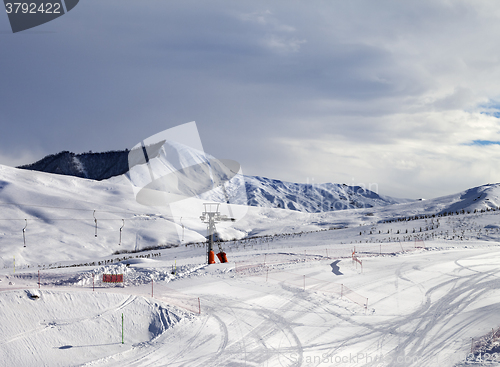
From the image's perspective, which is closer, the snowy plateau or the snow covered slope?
the snowy plateau

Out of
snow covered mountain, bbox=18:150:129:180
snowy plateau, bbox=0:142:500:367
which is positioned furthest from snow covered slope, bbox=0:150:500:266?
snow covered mountain, bbox=18:150:129:180

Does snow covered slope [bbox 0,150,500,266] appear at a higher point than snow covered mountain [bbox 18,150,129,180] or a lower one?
lower

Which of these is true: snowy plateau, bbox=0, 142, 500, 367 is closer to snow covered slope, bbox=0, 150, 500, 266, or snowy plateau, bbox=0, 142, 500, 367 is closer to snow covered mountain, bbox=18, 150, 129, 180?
snow covered slope, bbox=0, 150, 500, 266

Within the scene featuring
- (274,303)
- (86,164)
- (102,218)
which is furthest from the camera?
(86,164)

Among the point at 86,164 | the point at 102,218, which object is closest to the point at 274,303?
the point at 102,218

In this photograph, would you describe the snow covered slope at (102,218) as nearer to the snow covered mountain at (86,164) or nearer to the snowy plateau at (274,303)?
the snowy plateau at (274,303)

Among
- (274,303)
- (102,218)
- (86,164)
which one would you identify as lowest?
(274,303)

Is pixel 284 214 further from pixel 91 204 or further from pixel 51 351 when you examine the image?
pixel 51 351

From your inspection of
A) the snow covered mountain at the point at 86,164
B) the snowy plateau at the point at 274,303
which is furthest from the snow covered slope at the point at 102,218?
the snow covered mountain at the point at 86,164

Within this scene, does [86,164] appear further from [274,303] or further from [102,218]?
[274,303]

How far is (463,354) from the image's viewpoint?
469 inches

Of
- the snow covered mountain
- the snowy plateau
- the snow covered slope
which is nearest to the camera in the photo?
the snowy plateau

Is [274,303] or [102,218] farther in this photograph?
[102,218]

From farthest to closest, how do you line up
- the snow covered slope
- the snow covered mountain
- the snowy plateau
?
the snow covered mountain
the snow covered slope
the snowy plateau
